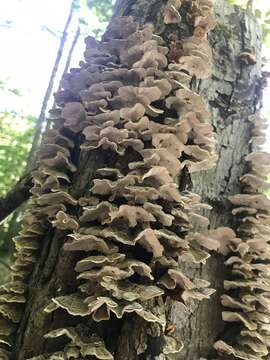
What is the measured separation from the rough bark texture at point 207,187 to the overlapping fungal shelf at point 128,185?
8 cm

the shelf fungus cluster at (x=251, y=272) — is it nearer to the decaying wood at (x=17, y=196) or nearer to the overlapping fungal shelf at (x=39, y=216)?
the overlapping fungal shelf at (x=39, y=216)

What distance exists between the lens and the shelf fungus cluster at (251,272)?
2.21 metres

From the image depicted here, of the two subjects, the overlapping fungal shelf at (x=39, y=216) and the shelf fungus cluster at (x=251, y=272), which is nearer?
the overlapping fungal shelf at (x=39, y=216)

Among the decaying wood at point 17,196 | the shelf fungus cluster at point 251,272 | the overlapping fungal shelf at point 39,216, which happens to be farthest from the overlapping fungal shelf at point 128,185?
the decaying wood at point 17,196

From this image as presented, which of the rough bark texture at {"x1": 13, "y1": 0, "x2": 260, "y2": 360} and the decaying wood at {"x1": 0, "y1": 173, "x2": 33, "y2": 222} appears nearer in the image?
the rough bark texture at {"x1": 13, "y1": 0, "x2": 260, "y2": 360}

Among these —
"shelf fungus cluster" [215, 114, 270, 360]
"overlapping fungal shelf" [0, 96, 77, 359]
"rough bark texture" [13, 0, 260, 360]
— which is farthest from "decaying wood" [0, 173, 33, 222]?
"shelf fungus cluster" [215, 114, 270, 360]

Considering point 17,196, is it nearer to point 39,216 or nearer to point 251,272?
point 39,216

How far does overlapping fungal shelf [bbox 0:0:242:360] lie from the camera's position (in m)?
1.83

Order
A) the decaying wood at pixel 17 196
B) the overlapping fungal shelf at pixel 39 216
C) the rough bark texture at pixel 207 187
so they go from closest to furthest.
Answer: the rough bark texture at pixel 207 187, the overlapping fungal shelf at pixel 39 216, the decaying wood at pixel 17 196

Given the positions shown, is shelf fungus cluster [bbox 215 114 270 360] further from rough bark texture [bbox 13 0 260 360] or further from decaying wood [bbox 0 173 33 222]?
decaying wood [bbox 0 173 33 222]

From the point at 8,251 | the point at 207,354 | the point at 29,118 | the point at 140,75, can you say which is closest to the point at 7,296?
the point at 207,354

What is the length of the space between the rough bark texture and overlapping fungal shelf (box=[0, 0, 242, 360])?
80 mm

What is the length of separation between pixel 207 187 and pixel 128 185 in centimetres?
71

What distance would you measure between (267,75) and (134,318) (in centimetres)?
205
